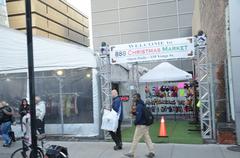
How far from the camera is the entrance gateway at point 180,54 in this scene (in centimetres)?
1021

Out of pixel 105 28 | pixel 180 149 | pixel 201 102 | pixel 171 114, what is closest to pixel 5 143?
pixel 180 149

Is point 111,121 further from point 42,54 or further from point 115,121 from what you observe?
point 42,54

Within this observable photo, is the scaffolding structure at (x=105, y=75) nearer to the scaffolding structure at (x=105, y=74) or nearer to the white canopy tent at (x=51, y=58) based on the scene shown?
the scaffolding structure at (x=105, y=74)

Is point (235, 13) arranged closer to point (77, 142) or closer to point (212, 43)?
point (212, 43)

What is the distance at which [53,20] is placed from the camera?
4047cm

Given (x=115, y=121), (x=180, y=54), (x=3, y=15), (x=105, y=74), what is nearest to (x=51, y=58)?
(x=105, y=74)

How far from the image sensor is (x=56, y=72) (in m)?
12.3

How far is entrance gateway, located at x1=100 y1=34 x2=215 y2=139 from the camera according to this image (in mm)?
10211

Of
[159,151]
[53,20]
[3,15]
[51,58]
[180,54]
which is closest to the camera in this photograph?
[159,151]

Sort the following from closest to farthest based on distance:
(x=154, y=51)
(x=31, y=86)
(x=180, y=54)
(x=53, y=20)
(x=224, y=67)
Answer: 1. (x=31, y=86)
2. (x=180, y=54)
3. (x=154, y=51)
4. (x=224, y=67)
5. (x=53, y=20)

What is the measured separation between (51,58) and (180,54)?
4.84 meters

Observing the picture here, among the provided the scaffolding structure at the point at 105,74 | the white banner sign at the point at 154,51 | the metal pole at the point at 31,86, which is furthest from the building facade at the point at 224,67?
the metal pole at the point at 31,86

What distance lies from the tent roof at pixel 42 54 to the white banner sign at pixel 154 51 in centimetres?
103

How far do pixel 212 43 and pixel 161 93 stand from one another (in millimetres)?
5196
